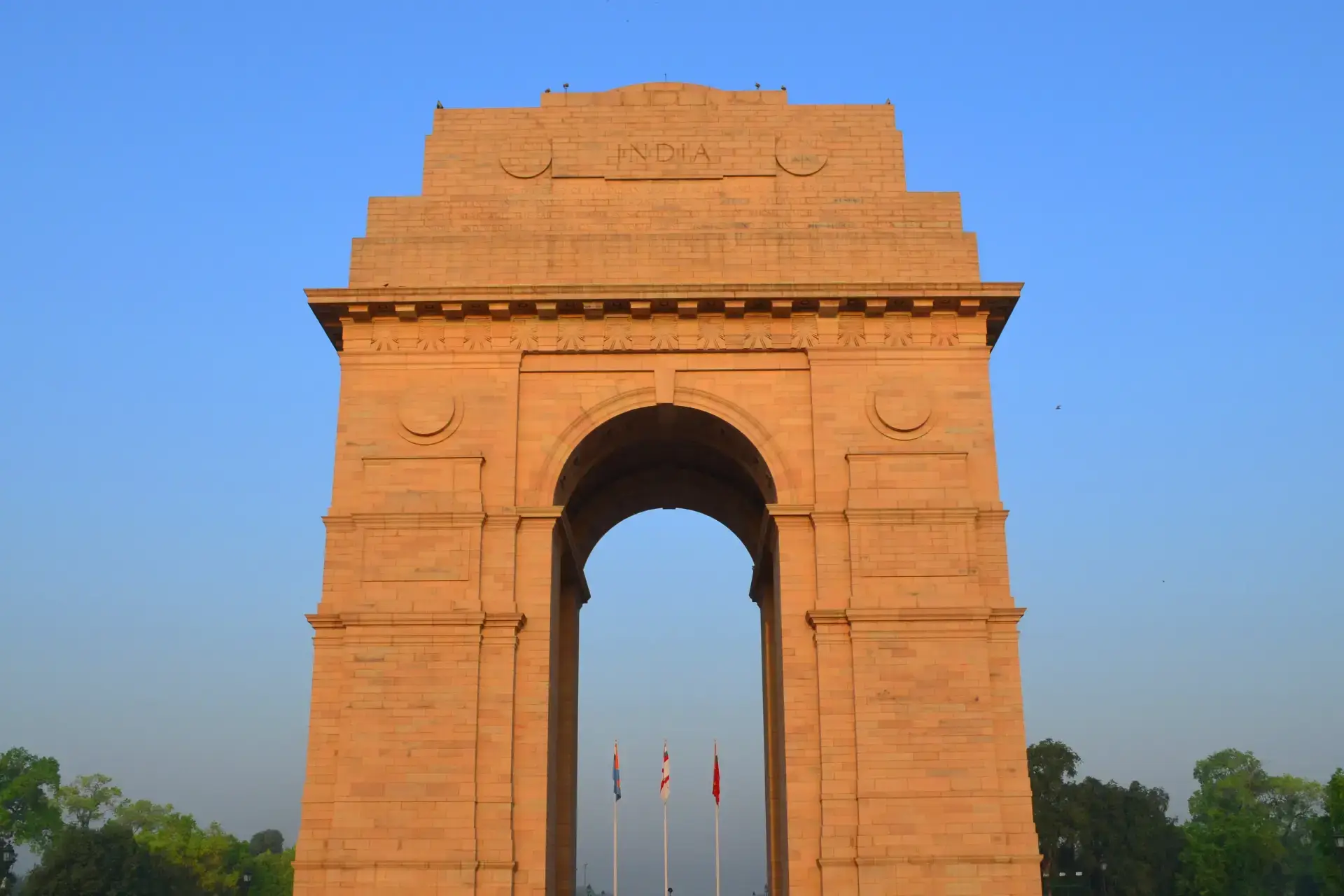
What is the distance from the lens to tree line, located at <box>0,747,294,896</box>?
60.5 metres

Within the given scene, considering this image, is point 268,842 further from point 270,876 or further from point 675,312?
point 675,312

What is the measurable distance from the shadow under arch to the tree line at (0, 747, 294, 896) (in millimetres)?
33032

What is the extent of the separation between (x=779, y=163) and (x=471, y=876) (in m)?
16.4

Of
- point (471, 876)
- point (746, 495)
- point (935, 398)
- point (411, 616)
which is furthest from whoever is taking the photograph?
point (746, 495)

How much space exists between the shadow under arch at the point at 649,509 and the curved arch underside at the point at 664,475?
4cm

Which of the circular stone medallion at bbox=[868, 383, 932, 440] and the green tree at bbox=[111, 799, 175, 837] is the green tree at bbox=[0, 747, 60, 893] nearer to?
the green tree at bbox=[111, 799, 175, 837]

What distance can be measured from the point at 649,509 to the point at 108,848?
40.2 m

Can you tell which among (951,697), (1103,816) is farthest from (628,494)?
(1103,816)

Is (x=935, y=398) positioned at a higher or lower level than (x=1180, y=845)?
higher

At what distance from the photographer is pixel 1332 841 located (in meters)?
56.6

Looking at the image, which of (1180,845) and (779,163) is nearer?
(779,163)

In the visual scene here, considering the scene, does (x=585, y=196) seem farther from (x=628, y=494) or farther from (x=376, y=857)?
(x=376, y=857)

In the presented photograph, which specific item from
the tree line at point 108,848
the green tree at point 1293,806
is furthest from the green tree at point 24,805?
the green tree at point 1293,806

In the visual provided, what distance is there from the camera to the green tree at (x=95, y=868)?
195 feet
